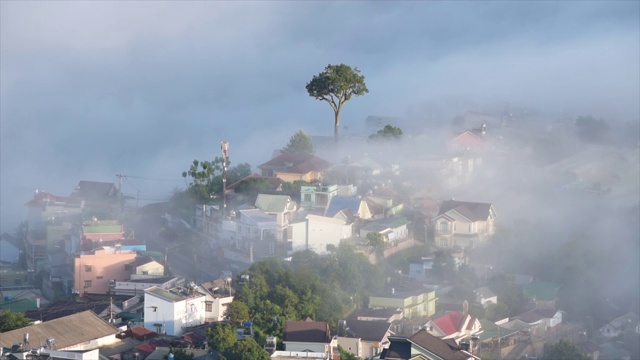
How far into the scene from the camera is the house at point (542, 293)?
25250 millimetres

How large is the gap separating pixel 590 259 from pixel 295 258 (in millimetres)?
6532

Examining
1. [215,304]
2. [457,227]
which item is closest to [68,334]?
[215,304]

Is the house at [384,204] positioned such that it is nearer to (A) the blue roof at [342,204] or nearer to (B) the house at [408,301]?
(A) the blue roof at [342,204]

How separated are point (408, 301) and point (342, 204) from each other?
12.9 feet

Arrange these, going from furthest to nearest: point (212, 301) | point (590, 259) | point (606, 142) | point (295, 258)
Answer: point (606, 142), point (590, 259), point (295, 258), point (212, 301)

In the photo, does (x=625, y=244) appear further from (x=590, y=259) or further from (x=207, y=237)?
(x=207, y=237)

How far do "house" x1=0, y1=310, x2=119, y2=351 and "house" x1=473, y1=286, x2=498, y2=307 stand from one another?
708 cm

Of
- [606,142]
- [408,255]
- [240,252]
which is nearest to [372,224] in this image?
[408,255]

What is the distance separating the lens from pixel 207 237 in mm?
26062

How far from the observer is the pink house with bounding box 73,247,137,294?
2392cm

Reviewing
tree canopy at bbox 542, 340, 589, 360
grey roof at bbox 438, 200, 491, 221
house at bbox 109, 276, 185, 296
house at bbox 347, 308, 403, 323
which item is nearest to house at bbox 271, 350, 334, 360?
house at bbox 347, 308, 403, 323

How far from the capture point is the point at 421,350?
62.3 ft

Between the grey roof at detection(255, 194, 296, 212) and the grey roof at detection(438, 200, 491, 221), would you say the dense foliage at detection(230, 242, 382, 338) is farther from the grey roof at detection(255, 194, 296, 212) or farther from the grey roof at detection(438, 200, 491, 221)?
the grey roof at detection(438, 200, 491, 221)

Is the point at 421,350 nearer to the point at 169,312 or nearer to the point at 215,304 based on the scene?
the point at 215,304
